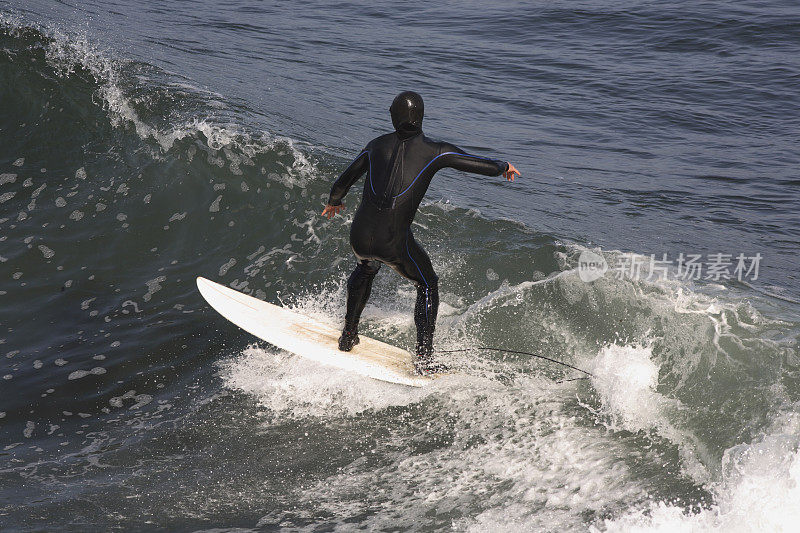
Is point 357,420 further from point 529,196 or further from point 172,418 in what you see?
point 529,196

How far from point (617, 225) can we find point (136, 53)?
358 inches

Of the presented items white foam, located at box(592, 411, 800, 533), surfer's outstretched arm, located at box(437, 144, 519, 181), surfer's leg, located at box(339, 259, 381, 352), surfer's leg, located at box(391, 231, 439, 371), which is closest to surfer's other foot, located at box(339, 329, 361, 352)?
surfer's leg, located at box(339, 259, 381, 352)

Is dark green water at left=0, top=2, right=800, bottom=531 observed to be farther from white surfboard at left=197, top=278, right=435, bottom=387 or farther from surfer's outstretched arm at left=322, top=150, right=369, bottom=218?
surfer's outstretched arm at left=322, top=150, right=369, bottom=218

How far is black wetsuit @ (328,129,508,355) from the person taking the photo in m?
4.99

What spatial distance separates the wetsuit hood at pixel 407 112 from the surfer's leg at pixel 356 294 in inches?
42.3

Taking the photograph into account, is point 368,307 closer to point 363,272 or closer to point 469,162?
point 363,272

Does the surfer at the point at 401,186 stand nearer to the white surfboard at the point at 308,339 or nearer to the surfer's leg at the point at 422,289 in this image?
the surfer's leg at the point at 422,289

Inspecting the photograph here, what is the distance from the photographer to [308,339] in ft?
19.7

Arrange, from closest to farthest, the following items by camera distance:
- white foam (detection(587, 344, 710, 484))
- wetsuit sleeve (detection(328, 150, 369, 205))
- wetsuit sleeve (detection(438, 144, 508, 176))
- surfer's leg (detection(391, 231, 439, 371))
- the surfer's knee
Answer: white foam (detection(587, 344, 710, 484)) < wetsuit sleeve (detection(438, 144, 508, 176)) < wetsuit sleeve (detection(328, 150, 369, 205)) < surfer's leg (detection(391, 231, 439, 371)) < the surfer's knee

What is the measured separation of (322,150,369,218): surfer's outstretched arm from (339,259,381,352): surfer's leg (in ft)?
1.67

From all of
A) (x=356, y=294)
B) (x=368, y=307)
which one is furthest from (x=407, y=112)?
(x=368, y=307)

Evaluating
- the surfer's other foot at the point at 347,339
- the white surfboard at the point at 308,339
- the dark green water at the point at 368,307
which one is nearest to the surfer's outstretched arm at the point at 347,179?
the surfer's other foot at the point at 347,339

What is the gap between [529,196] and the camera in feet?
30.3

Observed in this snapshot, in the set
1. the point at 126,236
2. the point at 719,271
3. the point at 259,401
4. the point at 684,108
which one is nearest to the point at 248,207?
the point at 126,236
